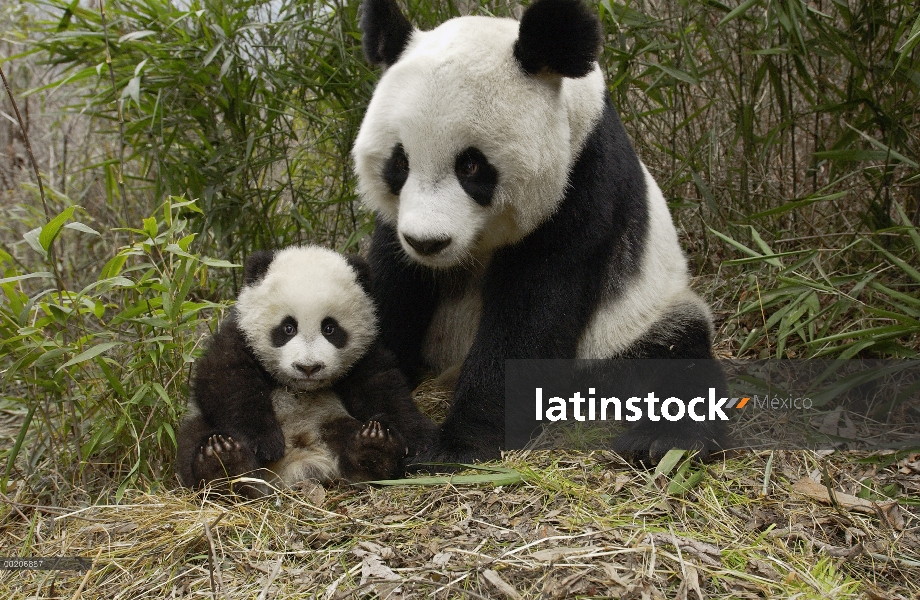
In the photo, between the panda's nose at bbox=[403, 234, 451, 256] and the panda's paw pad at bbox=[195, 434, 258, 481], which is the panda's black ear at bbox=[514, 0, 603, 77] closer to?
the panda's nose at bbox=[403, 234, 451, 256]

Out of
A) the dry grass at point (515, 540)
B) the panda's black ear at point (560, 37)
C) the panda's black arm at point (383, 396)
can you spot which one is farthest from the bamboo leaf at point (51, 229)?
the panda's black ear at point (560, 37)

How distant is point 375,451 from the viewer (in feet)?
9.64

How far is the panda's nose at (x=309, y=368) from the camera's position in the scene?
292 centimetres

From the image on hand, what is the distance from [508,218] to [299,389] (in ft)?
3.46

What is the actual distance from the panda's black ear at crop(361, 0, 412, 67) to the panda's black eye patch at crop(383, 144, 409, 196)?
0.46m

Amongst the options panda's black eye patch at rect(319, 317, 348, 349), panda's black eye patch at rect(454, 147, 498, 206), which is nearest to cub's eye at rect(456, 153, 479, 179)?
panda's black eye patch at rect(454, 147, 498, 206)

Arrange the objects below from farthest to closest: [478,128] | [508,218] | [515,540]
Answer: [508,218], [478,128], [515,540]

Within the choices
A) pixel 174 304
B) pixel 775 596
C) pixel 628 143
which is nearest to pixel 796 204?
pixel 628 143

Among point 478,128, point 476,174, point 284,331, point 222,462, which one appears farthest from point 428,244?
point 222,462

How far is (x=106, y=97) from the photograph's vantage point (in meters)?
4.34

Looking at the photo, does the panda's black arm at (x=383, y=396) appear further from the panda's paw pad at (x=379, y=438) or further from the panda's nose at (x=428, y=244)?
the panda's nose at (x=428, y=244)

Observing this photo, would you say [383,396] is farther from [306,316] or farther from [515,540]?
[515,540]

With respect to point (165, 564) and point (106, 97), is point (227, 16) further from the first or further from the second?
point (165, 564)

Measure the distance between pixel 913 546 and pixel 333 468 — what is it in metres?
1.98
